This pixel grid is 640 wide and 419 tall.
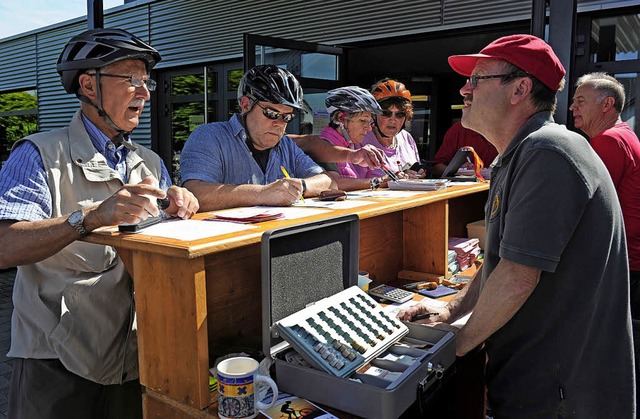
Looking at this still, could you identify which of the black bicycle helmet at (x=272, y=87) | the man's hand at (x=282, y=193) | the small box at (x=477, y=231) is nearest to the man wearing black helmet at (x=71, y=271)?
the man's hand at (x=282, y=193)

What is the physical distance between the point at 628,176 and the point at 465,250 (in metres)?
1.62

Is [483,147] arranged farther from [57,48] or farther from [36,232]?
[57,48]

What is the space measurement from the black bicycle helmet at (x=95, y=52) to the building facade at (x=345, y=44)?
3921 millimetres

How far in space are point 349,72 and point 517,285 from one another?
7.81 m

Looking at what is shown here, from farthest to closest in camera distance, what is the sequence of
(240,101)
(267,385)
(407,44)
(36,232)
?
(407,44), (240,101), (36,232), (267,385)

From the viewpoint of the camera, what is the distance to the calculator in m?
2.68

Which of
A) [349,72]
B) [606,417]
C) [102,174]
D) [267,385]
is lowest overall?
[606,417]

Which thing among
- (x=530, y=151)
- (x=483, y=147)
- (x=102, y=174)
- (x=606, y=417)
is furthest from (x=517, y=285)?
(x=483, y=147)

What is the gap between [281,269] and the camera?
5.52ft

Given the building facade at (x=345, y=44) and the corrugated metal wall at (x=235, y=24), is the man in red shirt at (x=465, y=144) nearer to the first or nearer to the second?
the building facade at (x=345, y=44)

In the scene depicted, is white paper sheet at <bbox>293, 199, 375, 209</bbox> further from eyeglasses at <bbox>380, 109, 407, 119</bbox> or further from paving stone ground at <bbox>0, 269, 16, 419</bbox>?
paving stone ground at <bbox>0, 269, 16, 419</bbox>

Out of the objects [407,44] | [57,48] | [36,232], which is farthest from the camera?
[57,48]

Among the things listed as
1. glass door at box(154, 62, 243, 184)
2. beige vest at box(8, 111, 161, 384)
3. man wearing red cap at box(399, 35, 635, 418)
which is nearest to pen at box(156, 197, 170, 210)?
beige vest at box(8, 111, 161, 384)

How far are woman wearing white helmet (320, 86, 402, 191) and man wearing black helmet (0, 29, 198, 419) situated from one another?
1.84 m
